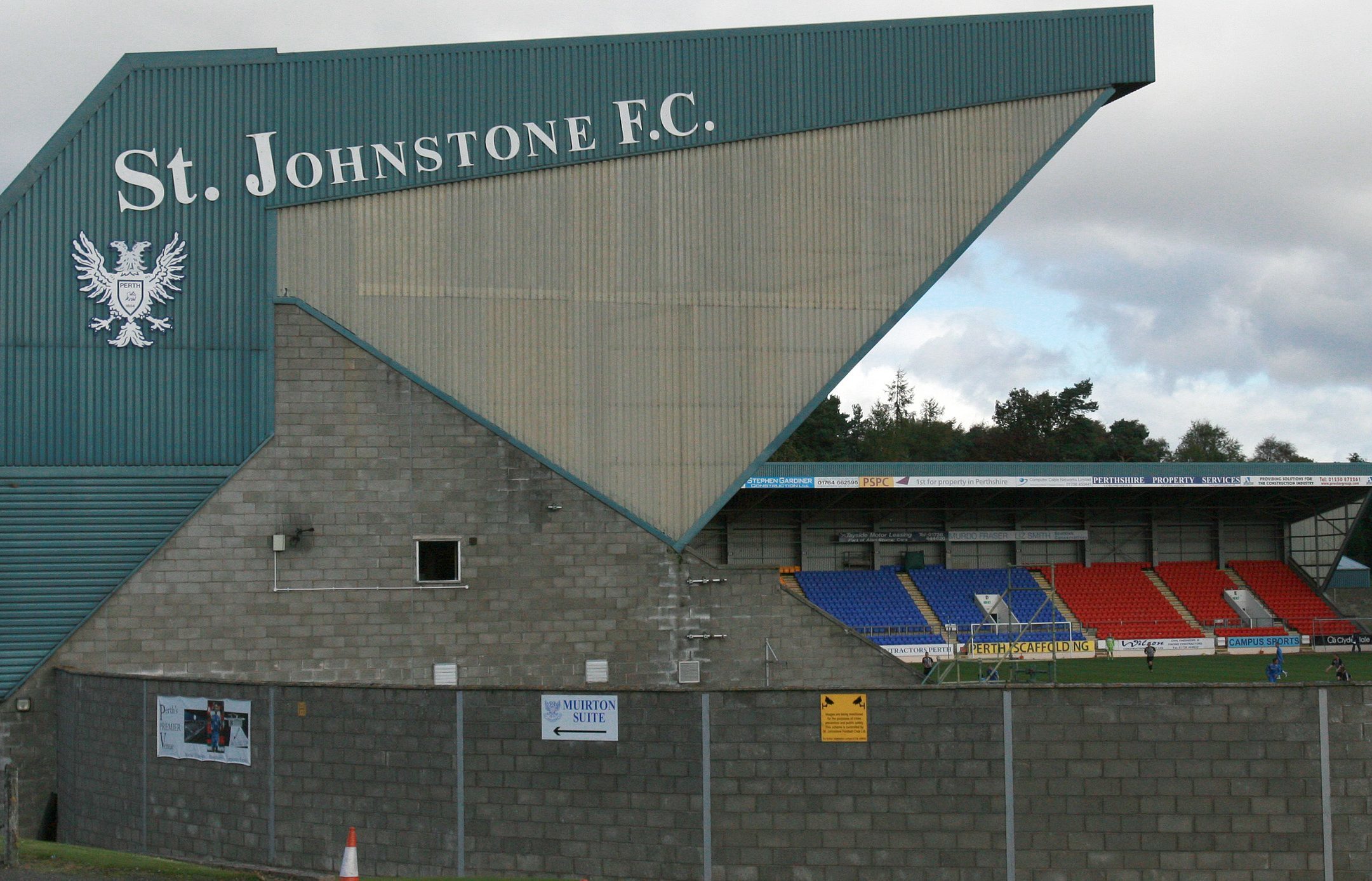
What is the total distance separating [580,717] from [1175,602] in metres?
49.6

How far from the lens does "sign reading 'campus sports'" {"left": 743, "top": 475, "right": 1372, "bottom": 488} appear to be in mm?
51375

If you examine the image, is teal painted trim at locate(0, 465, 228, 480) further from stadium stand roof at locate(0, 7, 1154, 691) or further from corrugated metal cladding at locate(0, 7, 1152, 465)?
corrugated metal cladding at locate(0, 7, 1152, 465)

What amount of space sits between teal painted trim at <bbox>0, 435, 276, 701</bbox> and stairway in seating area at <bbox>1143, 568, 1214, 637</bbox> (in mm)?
44574

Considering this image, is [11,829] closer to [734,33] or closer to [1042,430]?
[734,33]

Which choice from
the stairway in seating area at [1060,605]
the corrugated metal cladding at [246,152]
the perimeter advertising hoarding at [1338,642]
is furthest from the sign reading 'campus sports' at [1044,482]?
the corrugated metal cladding at [246,152]

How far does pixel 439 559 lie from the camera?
25781 mm

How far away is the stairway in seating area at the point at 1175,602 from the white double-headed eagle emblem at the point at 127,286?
4615 cm

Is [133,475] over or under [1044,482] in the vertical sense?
under

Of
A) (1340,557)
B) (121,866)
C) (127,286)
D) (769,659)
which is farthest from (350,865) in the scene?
(1340,557)

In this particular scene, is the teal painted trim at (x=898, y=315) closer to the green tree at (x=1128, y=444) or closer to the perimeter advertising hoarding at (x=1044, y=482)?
the perimeter advertising hoarding at (x=1044, y=482)

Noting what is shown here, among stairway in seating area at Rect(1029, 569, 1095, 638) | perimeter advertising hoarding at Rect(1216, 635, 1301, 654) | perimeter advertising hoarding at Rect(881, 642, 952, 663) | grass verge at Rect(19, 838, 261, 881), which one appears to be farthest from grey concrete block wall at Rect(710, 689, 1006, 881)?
perimeter advertising hoarding at Rect(1216, 635, 1301, 654)

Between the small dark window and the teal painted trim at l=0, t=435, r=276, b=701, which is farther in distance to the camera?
the small dark window

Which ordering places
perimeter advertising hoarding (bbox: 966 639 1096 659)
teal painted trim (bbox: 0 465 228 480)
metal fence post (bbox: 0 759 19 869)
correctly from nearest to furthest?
metal fence post (bbox: 0 759 19 869) < teal painted trim (bbox: 0 465 228 480) < perimeter advertising hoarding (bbox: 966 639 1096 659)

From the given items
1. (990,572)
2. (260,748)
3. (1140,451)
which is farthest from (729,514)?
(1140,451)
